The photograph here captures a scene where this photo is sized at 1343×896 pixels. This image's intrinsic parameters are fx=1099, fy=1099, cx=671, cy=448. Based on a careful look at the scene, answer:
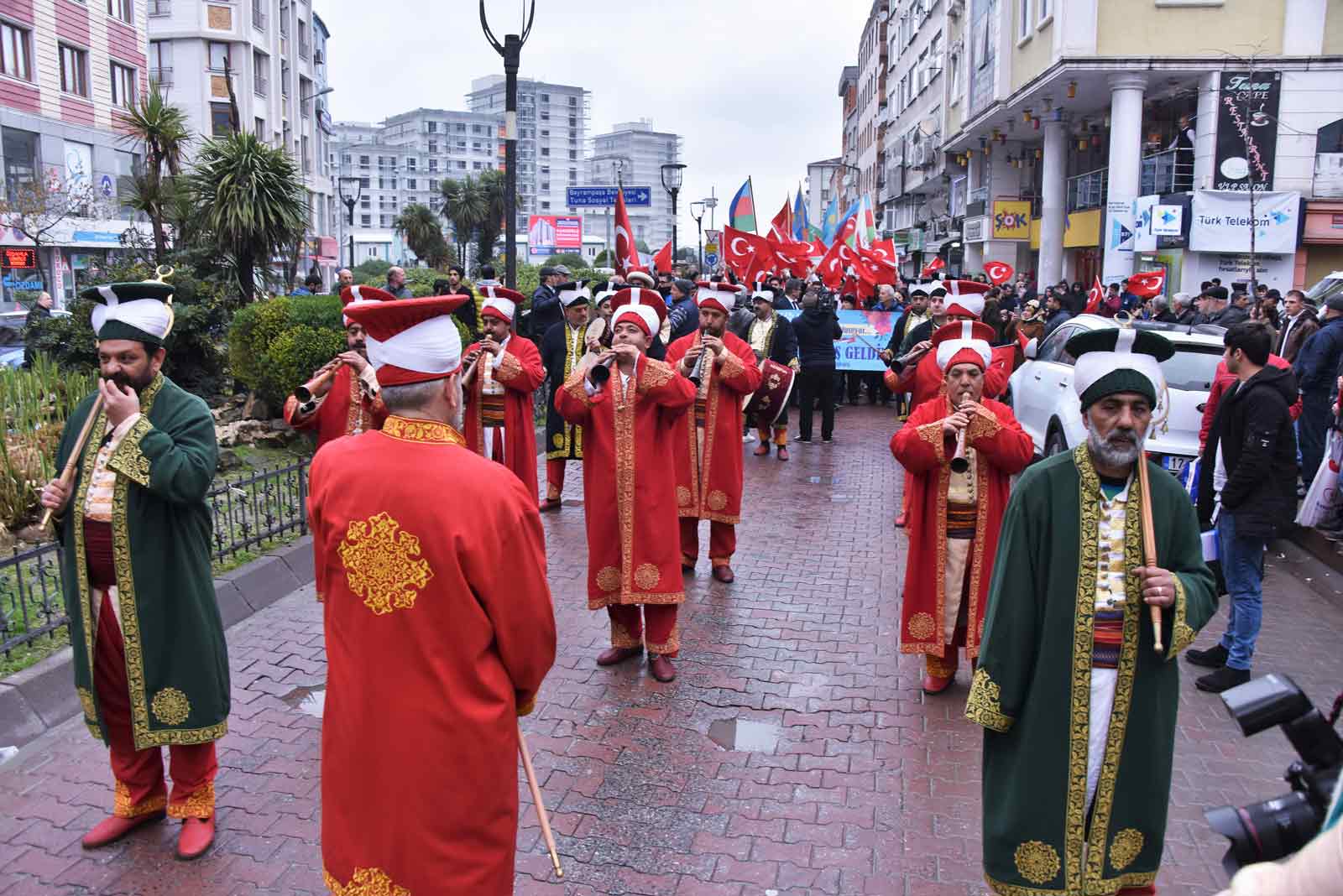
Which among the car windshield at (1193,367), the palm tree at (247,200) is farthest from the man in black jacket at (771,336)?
the palm tree at (247,200)

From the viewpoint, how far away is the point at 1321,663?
6.66 meters

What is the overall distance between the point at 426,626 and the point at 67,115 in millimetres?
35627

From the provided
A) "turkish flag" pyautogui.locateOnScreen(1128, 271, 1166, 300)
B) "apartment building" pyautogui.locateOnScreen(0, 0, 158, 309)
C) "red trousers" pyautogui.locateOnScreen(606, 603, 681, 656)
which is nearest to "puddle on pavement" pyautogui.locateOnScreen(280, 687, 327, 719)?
"red trousers" pyautogui.locateOnScreen(606, 603, 681, 656)

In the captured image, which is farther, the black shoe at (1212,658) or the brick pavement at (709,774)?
the black shoe at (1212,658)

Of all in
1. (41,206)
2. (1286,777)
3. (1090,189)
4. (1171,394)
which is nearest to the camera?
(1286,777)

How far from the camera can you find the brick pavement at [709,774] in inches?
164

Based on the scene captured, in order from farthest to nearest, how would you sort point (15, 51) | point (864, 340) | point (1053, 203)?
point (15, 51) < point (1053, 203) < point (864, 340)

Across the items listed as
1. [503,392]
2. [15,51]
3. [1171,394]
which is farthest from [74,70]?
[1171,394]

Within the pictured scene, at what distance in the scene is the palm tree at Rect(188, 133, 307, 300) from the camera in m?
14.3

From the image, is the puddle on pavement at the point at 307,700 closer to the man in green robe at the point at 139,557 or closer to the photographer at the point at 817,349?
the man in green robe at the point at 139,557

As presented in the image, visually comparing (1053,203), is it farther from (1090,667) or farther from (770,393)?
(1090,667)

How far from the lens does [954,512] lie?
5770 millimetres

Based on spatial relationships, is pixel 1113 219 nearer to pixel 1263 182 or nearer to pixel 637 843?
pixel 1263 182

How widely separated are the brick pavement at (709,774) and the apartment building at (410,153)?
16165 centimetres
